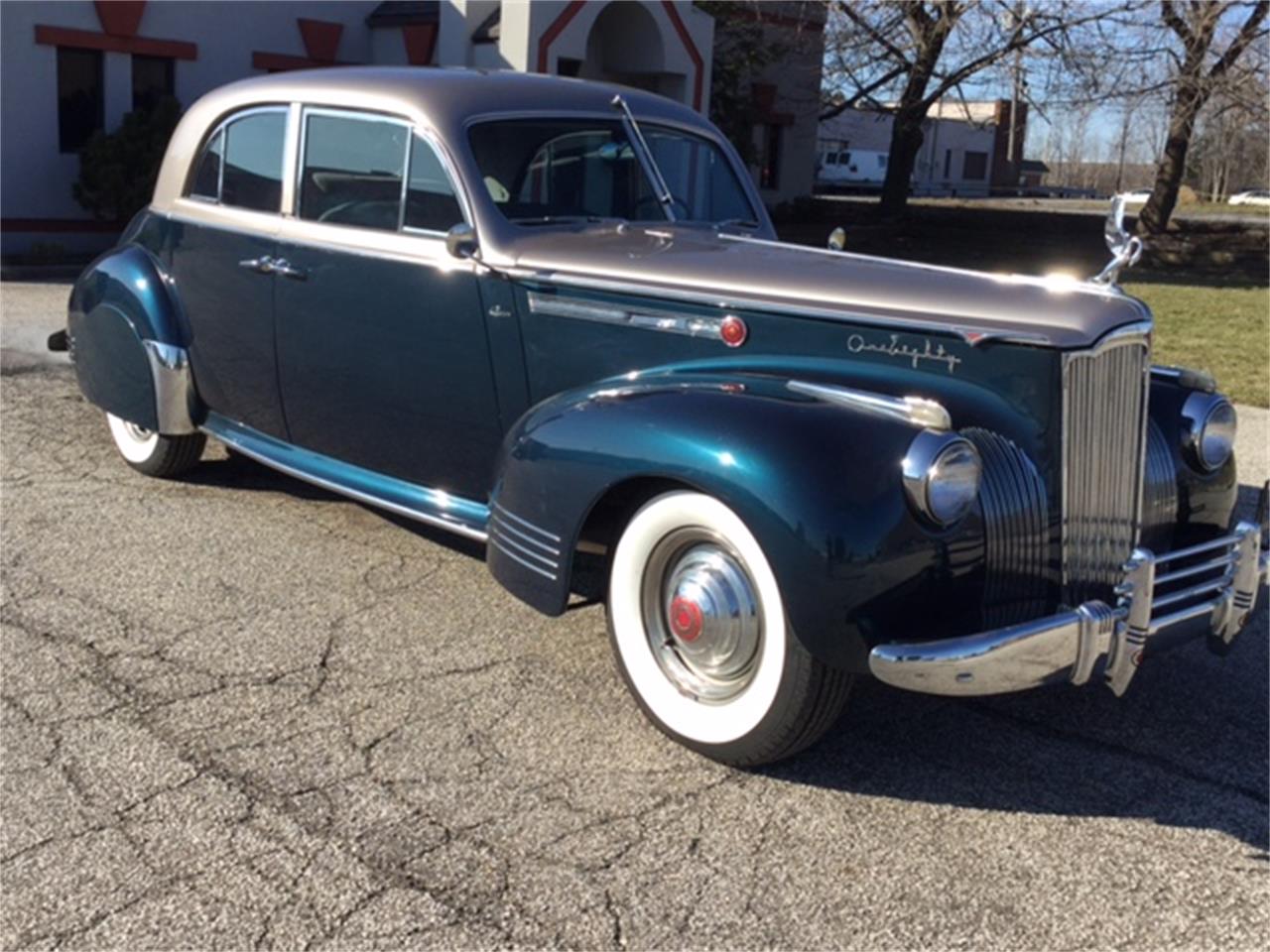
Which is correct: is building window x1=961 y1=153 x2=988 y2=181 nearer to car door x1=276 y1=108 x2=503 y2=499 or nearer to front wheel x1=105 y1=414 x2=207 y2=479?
front wheel x1=105 y1=414 x2=207 y2=479

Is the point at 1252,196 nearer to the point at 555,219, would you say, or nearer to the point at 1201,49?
the point at 1201,49

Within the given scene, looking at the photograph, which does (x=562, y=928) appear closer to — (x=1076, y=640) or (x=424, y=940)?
(x=424, y=940)

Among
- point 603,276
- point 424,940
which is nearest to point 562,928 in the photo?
point 424,940

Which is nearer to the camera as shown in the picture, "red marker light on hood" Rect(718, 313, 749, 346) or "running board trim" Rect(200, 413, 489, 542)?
"red marker light on hood" Rect(718, 313, 749, 346)

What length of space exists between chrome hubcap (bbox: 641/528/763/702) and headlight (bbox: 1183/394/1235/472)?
1599 mm

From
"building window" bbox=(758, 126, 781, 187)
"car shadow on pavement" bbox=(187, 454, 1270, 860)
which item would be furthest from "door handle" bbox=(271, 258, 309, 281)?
"building window" bbox=(758, 126, 781, 187)

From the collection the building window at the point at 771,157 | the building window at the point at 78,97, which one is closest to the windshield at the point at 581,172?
the building window at the point at 78,97

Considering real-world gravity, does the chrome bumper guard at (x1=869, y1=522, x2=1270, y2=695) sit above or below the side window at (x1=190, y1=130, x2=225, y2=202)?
below

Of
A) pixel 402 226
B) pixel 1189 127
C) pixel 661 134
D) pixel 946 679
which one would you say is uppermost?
pixel 1189 127

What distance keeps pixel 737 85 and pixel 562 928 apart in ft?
68.8

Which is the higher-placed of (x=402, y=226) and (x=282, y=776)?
(x=402, y=226)

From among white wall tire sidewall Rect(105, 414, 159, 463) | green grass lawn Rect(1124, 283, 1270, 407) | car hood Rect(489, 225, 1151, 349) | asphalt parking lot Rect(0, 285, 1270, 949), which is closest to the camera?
asphalt parking lot Rect(0, 285, 1270, 949)

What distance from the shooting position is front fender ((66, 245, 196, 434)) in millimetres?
5805

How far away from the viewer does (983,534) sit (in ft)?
11.3
